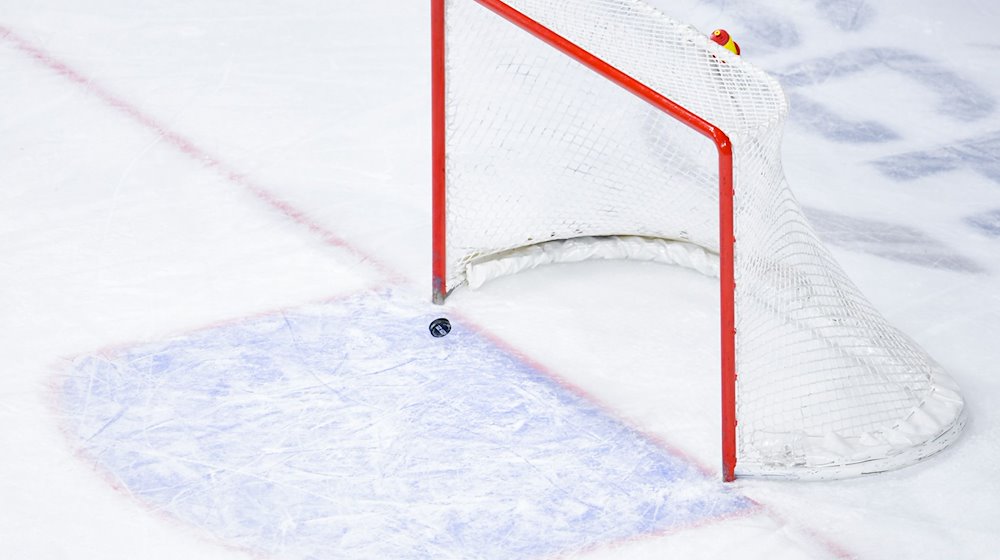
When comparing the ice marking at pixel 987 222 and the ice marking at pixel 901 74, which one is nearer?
the ice marking at pixel 987 222

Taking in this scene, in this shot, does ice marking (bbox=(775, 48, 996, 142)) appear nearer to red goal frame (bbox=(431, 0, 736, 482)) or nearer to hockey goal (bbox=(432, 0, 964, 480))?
hockey goal (bbox=(432, 0, 964, 480))

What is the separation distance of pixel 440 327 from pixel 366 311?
208 millimetres

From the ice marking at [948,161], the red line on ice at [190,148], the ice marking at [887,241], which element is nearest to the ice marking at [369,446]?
the red line on ice at [190,148]

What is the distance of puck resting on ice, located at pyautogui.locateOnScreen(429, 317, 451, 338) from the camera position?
3.67m

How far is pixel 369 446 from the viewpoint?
128 inches

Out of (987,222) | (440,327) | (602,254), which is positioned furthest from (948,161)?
(440,327)

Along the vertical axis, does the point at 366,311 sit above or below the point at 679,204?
below

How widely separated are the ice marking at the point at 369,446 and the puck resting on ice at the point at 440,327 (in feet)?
0.06

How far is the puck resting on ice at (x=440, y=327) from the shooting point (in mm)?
3666

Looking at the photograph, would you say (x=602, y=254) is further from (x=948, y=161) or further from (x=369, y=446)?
(x=948, y=161)

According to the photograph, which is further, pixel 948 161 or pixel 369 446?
pixel 948 161

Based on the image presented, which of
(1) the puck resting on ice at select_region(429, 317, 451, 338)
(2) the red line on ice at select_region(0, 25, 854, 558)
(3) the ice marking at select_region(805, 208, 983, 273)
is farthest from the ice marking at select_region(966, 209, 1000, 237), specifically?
(1) the puck resting on ice at select_region(429, 317, 451, 338)

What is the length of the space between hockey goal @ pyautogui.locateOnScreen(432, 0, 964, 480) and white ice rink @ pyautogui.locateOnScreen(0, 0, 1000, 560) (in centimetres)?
9

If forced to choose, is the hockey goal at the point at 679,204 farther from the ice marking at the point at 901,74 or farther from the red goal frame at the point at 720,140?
the ice marking at the point at 901,74
